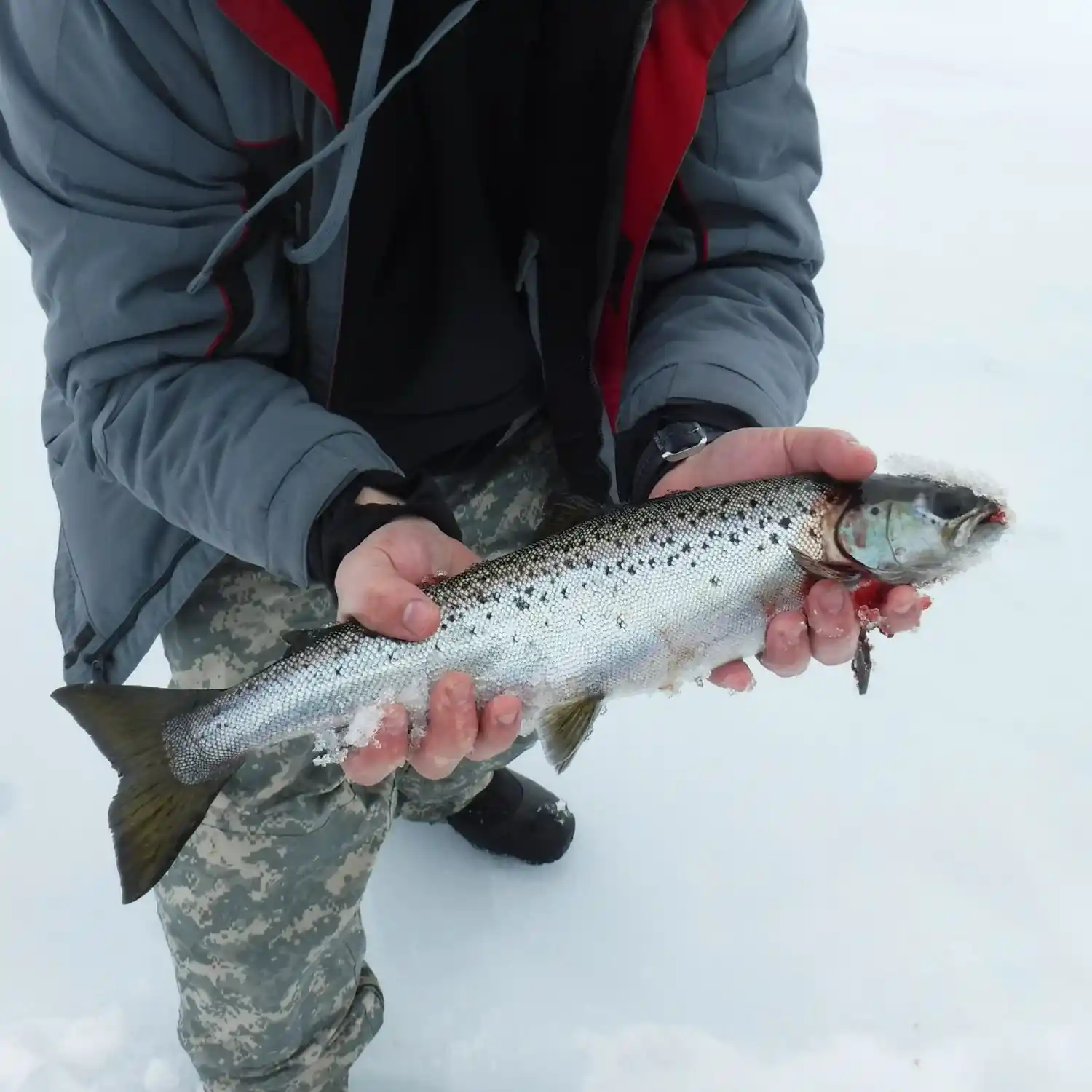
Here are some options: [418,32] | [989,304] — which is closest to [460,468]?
[418,32]

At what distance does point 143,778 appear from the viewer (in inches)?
48.1

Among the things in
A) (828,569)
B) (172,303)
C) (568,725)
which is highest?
(172,303)

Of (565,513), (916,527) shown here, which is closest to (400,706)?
(565,513)

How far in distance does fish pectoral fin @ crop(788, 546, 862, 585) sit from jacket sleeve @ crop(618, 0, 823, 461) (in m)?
0.32

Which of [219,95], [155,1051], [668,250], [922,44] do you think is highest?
[219,95]

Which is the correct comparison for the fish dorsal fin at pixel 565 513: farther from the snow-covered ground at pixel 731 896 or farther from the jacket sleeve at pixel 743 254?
the snow-covered ground at pixel 731 896

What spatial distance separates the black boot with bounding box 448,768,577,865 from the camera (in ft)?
6.39

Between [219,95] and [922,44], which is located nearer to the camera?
[219,95]

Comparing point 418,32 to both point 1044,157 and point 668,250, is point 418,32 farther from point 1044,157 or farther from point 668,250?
point 1044,157

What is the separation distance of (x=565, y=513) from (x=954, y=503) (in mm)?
503

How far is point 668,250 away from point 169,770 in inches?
44.8

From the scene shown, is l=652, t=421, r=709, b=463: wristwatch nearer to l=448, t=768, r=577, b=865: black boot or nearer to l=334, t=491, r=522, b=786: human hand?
l=334, t=491, r=522, b=786: human hand

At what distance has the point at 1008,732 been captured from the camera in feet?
7.07

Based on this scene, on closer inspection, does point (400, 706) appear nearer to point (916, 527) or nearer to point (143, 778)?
point (143, 778)
